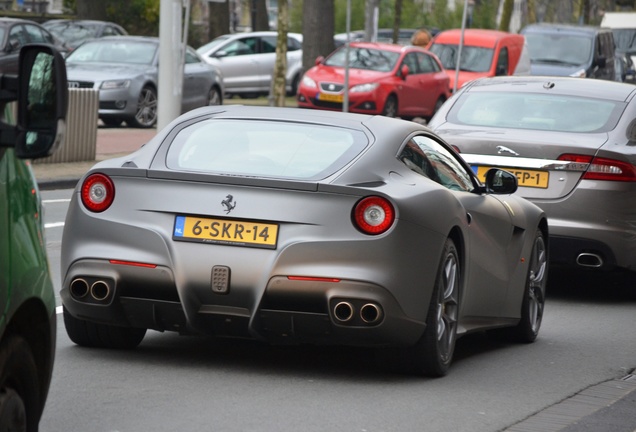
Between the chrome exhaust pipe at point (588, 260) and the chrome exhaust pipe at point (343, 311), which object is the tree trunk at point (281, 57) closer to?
the chrome exhaust pipe at point (588, 260)

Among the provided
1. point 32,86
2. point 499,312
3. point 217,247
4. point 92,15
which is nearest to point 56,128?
point 32,86

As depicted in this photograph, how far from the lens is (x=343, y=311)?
6.82m

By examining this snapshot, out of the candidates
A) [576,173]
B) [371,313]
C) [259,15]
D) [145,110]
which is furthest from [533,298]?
[259,15]

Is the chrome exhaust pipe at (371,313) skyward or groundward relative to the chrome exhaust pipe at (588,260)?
skyward

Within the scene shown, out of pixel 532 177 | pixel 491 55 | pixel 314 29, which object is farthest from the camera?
pixel 314 29

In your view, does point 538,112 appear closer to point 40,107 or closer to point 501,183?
point 501,183

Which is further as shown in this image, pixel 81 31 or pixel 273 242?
pixel 81 31

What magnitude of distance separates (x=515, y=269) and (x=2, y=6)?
5155cm

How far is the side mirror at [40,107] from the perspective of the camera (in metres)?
4.11

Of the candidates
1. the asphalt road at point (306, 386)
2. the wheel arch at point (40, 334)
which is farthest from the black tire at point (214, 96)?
the wheel arch at point (40, 334)

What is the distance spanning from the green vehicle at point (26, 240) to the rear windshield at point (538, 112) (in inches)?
270

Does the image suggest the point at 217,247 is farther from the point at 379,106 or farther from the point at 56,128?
the point at 379,106

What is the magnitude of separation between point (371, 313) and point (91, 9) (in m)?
38.4

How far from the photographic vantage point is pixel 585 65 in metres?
32.2
